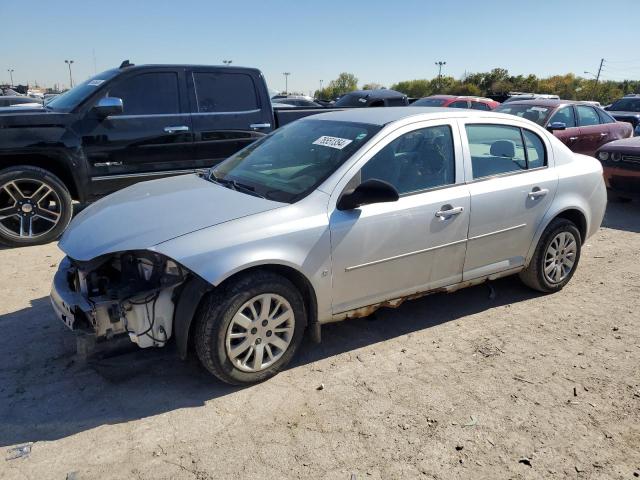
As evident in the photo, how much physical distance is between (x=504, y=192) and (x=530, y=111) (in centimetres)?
686

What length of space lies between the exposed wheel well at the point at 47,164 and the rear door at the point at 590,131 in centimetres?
883

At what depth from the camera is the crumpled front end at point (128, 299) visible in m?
2.98

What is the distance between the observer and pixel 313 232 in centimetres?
327

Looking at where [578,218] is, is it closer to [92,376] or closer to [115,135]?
[92,376]

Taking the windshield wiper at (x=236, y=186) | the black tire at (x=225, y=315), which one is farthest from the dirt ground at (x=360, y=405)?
the windshield wiper at (x=236, y=186)

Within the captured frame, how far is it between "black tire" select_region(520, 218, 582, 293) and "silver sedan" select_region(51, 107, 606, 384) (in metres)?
0.02

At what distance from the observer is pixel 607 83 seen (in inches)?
2335

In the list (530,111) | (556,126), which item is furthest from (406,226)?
(530,111)

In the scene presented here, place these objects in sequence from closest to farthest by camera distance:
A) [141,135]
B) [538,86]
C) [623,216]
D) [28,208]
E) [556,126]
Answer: [28,208] < [141,135] < [623,216] < [556,126] < [538,86]

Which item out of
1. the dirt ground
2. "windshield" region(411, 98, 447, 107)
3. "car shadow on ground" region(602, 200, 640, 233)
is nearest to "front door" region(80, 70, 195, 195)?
the dirt ground

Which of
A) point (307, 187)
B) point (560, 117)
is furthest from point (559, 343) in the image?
point (560, 117)

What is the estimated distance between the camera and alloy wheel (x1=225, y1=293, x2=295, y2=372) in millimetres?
3129

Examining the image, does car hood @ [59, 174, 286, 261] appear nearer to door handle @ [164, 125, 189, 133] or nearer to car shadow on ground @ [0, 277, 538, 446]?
car shadow on ground @ [0, 277, 538, 446]

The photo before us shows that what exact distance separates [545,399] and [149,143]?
5.13 metres
